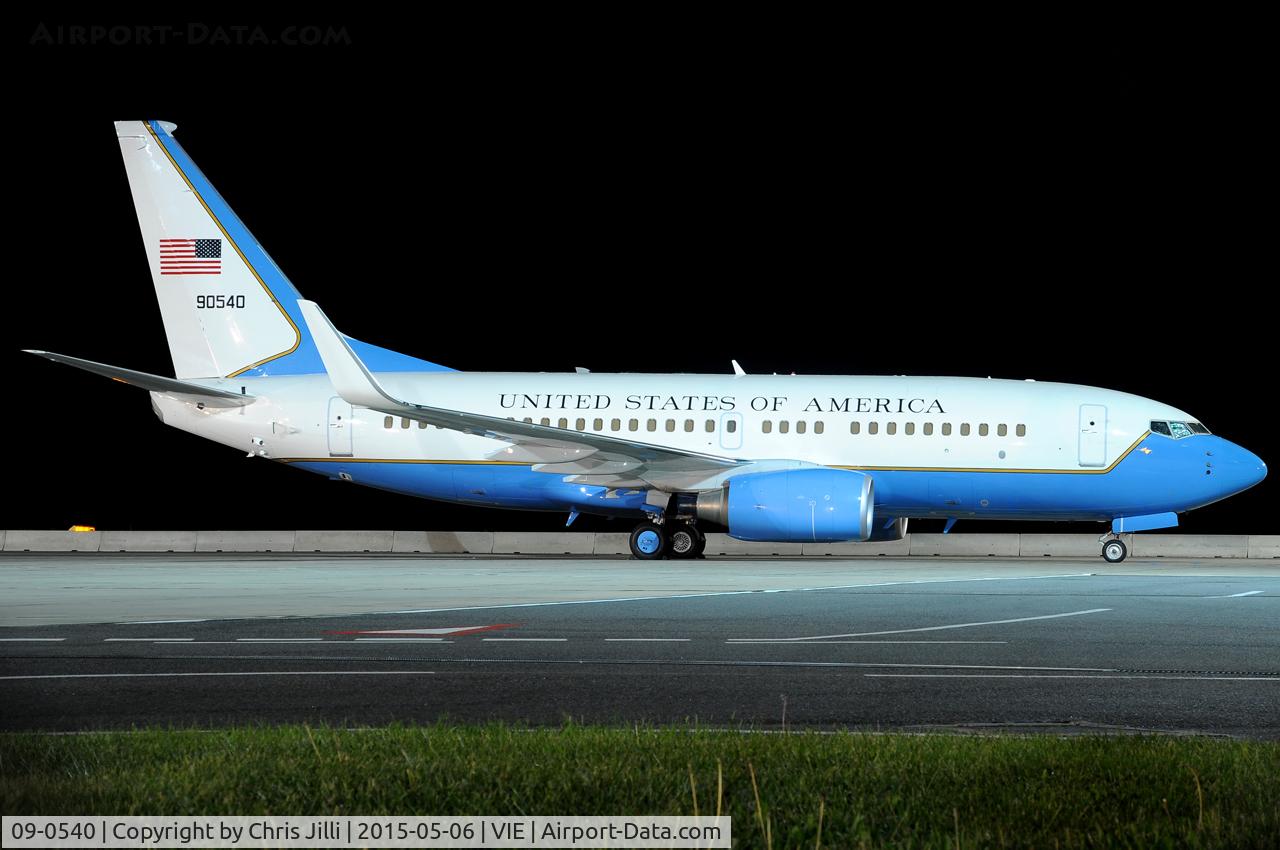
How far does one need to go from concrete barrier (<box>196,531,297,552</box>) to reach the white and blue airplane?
3.72 m

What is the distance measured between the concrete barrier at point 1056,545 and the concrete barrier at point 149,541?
1682 cm

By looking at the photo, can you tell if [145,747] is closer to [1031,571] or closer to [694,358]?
[1031,571]

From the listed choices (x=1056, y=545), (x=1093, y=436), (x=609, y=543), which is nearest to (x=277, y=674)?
(x=1093, y=436)

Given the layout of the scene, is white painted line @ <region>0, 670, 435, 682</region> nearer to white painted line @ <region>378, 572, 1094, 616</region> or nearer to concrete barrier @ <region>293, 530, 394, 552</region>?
white painted line @ <region>378, 572, 1094, 616</region>

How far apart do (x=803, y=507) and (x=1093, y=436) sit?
537 cm

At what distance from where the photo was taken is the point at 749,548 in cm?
3183

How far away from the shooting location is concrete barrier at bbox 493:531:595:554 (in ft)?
99.8

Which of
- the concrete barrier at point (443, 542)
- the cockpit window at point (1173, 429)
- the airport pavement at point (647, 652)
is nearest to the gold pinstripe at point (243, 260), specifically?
the concrete barrier at point (443, 542)

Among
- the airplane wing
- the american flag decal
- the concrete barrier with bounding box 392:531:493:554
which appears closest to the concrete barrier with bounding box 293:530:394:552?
the concrete barrier with bounding box 392:531:493:554

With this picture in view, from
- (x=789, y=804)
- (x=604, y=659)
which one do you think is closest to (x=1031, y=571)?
(x=604, y=659)

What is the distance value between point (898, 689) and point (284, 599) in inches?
322

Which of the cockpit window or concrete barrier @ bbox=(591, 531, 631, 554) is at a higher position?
the cockpit window

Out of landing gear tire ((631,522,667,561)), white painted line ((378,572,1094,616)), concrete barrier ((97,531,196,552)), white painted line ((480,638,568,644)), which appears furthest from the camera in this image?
concrete barrier ((97,531,196,552))

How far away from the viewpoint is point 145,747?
5.62m
